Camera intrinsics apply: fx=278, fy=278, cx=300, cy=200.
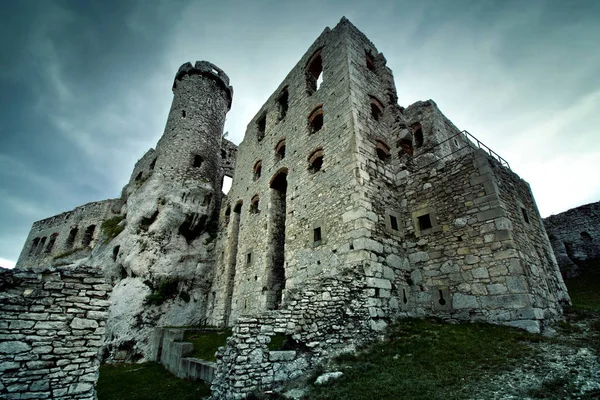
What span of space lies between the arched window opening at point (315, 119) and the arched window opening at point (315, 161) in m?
1.42

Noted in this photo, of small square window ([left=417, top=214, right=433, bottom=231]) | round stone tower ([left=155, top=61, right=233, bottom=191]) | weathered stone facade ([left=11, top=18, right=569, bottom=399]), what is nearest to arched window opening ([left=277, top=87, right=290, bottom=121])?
weathered stone facade ([left=11, top=18, right=569, bottom=399])

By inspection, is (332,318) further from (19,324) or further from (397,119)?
(397,119)

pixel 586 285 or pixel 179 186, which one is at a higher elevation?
pixel 179 186

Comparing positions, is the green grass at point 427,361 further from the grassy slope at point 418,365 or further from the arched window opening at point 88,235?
the arched window opening at point 88,235

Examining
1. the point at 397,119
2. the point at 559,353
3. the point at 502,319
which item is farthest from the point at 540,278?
the point at 397,119

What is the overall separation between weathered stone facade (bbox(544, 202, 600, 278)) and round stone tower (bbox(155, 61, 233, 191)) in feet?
74.3

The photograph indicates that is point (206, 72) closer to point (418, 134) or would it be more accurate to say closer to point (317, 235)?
point (418, 134)

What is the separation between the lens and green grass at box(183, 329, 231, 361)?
8867 mm

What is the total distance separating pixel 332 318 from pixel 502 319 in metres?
4.02

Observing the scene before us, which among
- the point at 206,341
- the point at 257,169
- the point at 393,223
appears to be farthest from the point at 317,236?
the point at 257,169

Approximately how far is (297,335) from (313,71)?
12981mm

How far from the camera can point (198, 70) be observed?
873 inches

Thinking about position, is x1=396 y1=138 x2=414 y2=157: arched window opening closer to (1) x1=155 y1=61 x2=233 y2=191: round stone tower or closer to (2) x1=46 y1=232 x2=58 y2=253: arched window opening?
(1) x1=155 y1=61 x2=233 y2=191: round stone tower

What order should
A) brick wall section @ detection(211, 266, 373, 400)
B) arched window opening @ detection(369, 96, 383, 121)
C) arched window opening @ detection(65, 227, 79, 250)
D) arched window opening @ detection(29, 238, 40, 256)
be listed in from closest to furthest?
brick wall section @ detection(211, 266, 373, 400), arched window opening @ detection(369, 96, 383, 121), arched window opening @ detection(65, 227, 79, 250), arched window opening @ detection(29, 238, 40, 256)
